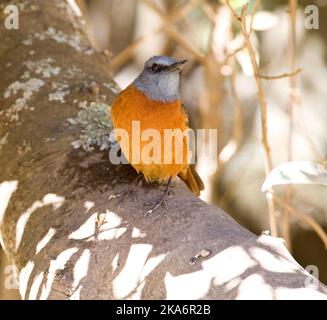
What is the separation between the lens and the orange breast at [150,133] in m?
3.69

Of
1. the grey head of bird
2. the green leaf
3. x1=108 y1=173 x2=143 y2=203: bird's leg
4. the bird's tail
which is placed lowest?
the bird's tail

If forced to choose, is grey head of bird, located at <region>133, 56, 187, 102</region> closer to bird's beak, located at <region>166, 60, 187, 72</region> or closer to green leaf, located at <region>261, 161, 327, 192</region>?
bird's beak, located at <region>166, 60, 187, 72</region>

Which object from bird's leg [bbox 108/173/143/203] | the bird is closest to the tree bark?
bird's leg [bbox 108/173/143/203]

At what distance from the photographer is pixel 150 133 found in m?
3.79

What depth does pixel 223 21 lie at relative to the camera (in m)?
5.68

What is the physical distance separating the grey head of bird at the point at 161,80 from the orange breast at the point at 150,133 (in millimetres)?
58

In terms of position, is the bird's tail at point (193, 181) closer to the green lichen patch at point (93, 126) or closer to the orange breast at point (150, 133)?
the orange breast at point (150, 133)

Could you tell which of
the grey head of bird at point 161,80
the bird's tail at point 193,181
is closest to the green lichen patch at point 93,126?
the grey head of bird at point 161,80

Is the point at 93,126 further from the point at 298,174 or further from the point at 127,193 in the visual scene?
the point at 298,174

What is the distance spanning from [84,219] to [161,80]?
50.2 inches

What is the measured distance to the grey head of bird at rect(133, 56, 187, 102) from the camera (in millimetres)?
3963

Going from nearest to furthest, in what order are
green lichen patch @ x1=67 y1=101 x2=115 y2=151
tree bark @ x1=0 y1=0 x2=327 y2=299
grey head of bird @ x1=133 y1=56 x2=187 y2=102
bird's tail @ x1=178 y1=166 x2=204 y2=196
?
tree bark @ x1=0 y1=0 x2=327 y2=299 < green lichen patch @ x1=67 y1=101 x2=115 y2=151 < grey head of bird @ x1=133 y1=56 x2=187 y2=102 < bird's tail @ x1=178 y1=166 x2=204 y2=196

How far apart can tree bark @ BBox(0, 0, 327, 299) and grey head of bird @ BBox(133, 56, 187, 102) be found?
22 centimetres
